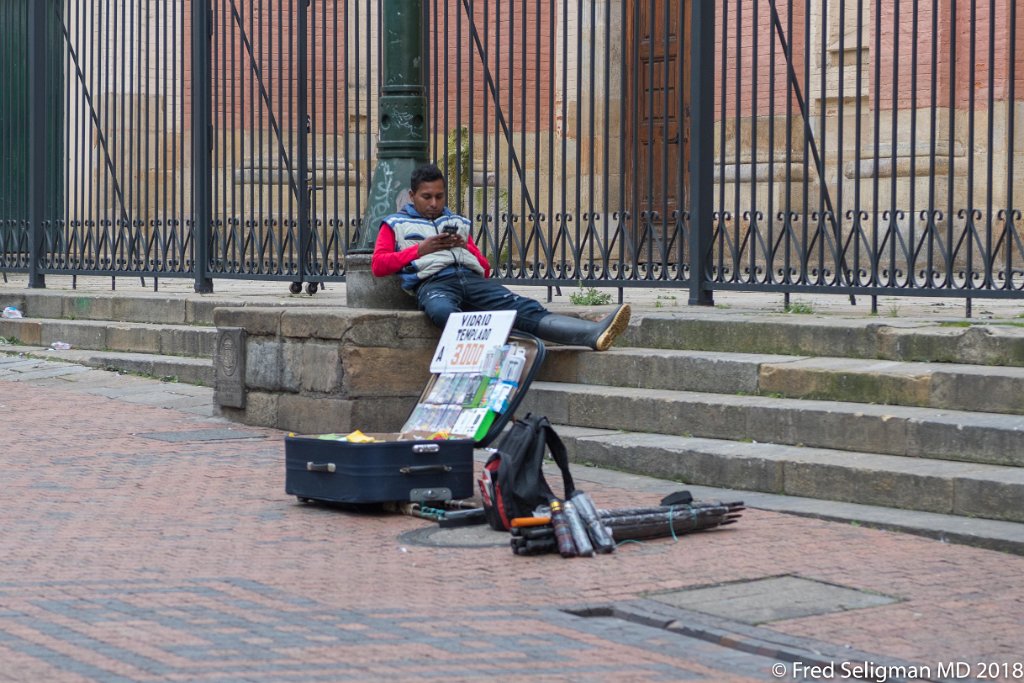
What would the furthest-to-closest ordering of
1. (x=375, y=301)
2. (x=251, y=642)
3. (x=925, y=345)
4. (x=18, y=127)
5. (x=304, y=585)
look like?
(x=18, y=127) < (x=375, y=301) < (x=925, y=345) < (x=304, y=585) < (x=251, y=642)

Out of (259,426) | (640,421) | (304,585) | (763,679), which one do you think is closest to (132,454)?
(259,426)

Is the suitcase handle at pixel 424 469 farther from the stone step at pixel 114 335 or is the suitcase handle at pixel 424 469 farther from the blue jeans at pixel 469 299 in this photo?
A: the stone step at pixel 114 335

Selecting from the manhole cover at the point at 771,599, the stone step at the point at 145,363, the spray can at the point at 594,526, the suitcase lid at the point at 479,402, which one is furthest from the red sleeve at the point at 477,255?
the manhole cover at the point at 771,599

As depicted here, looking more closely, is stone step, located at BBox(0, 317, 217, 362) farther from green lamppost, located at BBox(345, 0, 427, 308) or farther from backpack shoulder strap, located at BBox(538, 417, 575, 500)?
backpack shoulder strap, located at BBox(538, 417, 575, 500)

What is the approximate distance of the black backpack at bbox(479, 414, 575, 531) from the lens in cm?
667

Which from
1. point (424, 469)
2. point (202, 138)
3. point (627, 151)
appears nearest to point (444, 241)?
point (424, 469)

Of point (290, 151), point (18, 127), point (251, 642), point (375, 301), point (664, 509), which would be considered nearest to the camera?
point (251, 642)

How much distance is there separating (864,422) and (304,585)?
9.64 feet

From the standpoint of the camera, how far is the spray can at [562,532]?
631cm

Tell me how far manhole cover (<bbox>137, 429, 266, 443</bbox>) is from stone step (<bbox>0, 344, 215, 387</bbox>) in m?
1.97

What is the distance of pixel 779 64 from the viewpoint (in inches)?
599

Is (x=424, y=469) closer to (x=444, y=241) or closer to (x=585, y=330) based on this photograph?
(x=585, y=330)

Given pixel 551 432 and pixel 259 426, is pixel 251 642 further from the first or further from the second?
pixel 259 426

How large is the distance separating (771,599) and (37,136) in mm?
12334
